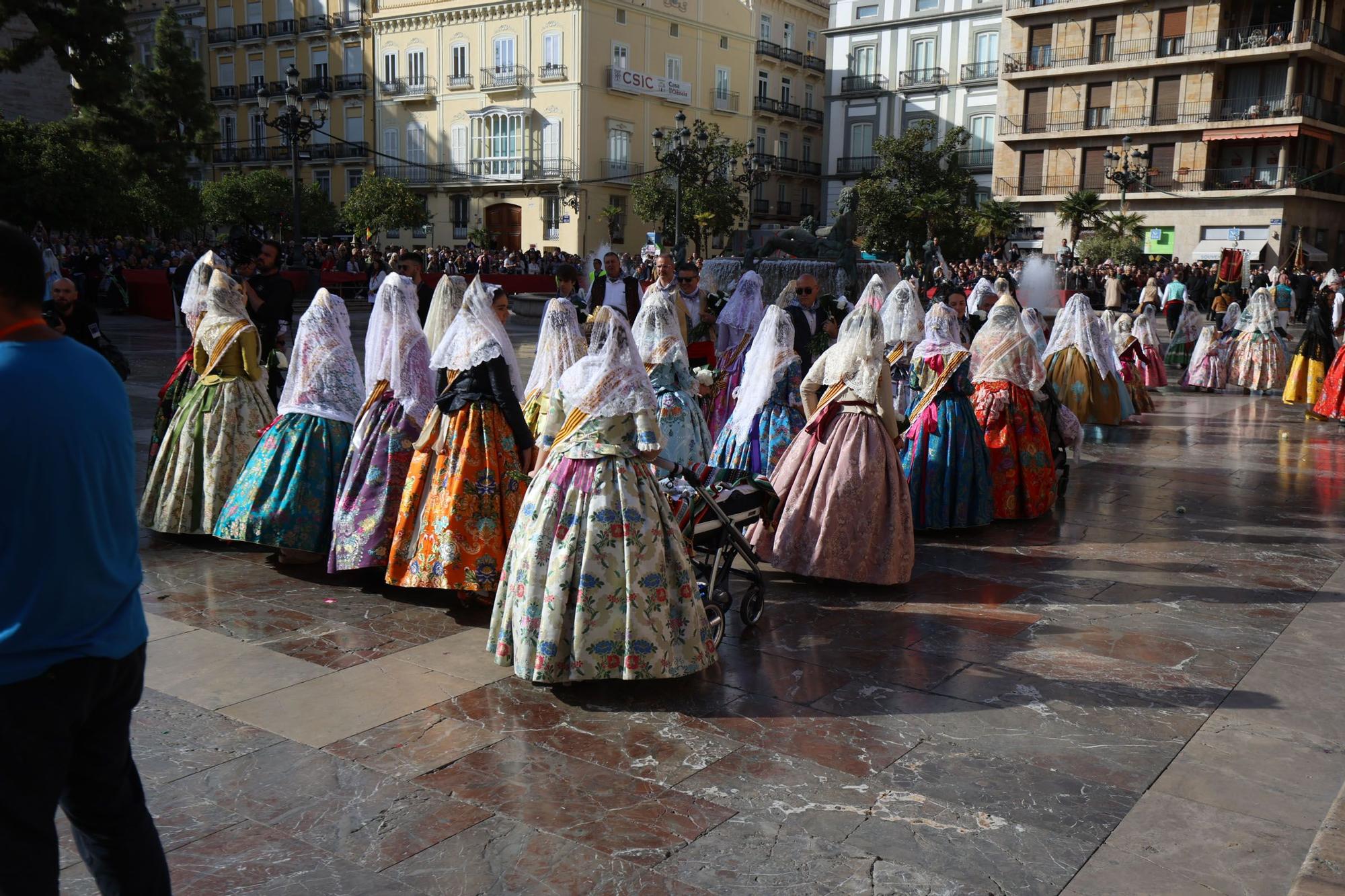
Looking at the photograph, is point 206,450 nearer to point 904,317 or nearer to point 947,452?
point 947,452

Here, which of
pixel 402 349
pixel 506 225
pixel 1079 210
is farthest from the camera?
pixel 506 225

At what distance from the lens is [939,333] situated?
7609mm

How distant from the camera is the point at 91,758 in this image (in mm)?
2451

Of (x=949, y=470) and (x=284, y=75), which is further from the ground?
(x=284, y=75)

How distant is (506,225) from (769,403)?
3701 centimetres

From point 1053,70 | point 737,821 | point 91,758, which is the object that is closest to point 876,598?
point 737,821

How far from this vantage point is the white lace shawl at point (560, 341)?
5691 mm

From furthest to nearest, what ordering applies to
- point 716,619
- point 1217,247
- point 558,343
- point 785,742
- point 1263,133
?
1. point 1217,247
2. point 1263,133
3. point 558,343
4. point 716,619
5. point 785,742

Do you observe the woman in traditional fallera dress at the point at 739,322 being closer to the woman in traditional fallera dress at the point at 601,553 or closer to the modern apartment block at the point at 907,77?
the woman in traditional fallera dress at the point at 601,553

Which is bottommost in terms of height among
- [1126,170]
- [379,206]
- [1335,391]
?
[1335,391]

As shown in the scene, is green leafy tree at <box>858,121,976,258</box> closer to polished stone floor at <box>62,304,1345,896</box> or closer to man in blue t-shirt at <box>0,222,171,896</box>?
polished stone floor at <box>62,304,1345,896</box>

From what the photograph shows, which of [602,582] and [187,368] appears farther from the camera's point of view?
[187,368]

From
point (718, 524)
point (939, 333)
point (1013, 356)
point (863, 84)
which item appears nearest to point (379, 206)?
point (863, 84)

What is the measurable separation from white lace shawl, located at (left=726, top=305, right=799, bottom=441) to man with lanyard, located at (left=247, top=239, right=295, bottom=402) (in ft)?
9.83
